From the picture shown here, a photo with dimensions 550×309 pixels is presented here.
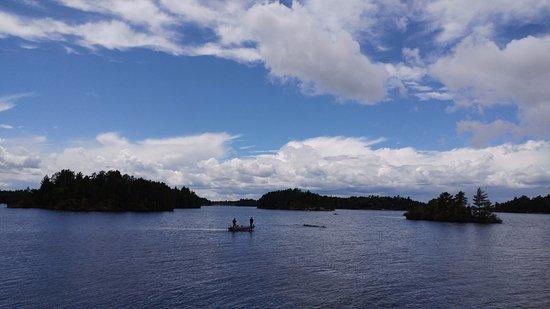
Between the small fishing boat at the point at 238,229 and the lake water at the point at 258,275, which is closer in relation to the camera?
the lake water at the point at 258,275

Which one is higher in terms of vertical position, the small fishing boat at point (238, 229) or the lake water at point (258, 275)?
the small fishing boat at point (238, 229)

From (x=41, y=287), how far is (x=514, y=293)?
191ft

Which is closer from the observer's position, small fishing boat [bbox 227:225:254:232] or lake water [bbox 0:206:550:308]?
lake water [bbox 0:206:550:308]

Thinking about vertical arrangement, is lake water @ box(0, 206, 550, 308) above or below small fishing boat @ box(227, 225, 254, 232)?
below

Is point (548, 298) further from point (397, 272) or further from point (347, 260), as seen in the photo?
point (347, 260)

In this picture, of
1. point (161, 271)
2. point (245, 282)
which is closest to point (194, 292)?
point (245, 282)

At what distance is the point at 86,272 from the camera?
63.9 metres

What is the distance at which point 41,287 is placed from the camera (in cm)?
5434

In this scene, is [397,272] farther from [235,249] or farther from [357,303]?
[235,249]

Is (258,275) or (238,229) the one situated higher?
(238,229)

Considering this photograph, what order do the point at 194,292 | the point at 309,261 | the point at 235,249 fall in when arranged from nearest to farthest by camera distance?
the point at 194,292 < the point at 309,261 < the point at 235,249

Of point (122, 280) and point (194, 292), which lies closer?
point (194, 292)

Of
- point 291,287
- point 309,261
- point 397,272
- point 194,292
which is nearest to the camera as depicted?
point 194,292

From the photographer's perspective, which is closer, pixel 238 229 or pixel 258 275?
pixel 258 275
